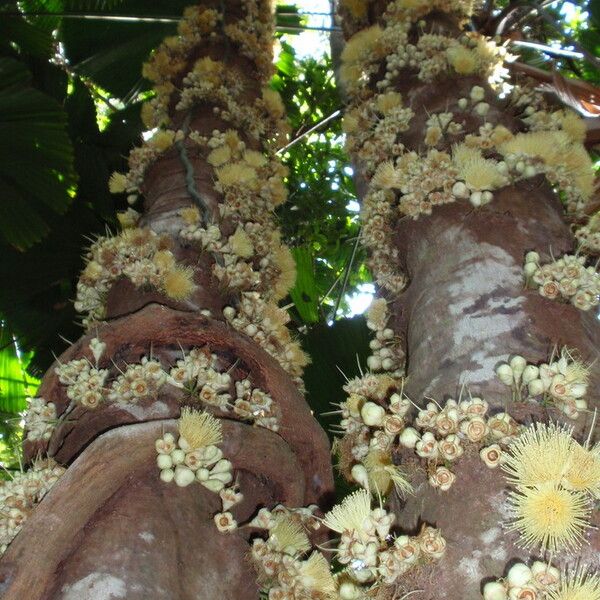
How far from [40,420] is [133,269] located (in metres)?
0.53

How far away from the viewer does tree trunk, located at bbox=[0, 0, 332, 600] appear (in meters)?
1.40

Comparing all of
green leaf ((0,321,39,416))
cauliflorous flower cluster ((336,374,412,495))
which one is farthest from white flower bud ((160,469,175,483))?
green leaf ((0,321,39,416))

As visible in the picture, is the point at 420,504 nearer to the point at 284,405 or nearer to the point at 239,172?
the point at 284,405

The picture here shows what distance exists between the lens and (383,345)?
2.11 m

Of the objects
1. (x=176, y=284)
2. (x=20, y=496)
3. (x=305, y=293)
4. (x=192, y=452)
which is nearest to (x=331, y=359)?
(x=305, y=293)

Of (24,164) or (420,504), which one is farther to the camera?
(24,164)

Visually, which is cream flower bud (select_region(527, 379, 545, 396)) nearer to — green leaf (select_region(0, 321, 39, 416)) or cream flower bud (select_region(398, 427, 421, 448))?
cream flower bud (select_region(398, 427, 421, 448))

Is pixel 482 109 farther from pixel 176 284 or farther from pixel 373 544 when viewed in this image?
pixel 373 544

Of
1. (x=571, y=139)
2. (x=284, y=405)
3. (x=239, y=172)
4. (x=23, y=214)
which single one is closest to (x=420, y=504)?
(x=284, y=405)

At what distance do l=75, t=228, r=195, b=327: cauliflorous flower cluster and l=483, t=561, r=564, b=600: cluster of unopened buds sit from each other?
4.23 feet

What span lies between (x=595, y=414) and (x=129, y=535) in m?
0.95

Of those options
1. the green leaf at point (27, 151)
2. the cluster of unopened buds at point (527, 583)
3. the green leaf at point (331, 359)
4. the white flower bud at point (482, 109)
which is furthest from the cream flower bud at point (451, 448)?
the green leaf at point (27, 151)

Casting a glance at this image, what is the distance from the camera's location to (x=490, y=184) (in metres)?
1.94

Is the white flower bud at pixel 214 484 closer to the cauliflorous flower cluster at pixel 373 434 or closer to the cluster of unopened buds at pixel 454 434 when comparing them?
the cauliflorous flower cluster at pixel 373 434
